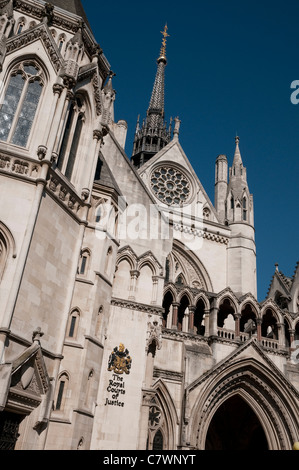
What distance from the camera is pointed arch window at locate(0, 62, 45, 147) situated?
1312 centimetres

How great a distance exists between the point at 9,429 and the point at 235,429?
1660cm

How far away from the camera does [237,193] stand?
3134cm

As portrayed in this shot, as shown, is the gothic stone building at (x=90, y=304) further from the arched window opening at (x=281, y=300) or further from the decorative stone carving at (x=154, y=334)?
the arched window opening at (x=281, y=300)

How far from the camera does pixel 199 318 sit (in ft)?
74.5

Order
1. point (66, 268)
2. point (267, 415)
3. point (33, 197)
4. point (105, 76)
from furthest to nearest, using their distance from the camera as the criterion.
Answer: point (267, 415)
point (105, 76)
point (66, 268)
point (33, 197)

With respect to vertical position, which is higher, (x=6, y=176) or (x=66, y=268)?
(x=6, y=176)

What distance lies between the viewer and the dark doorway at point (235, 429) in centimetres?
2333

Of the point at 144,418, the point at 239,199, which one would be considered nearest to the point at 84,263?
the point at 144,418

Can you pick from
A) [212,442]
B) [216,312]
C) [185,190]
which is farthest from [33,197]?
[185,190]

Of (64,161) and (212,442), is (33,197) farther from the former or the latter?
(212,442)

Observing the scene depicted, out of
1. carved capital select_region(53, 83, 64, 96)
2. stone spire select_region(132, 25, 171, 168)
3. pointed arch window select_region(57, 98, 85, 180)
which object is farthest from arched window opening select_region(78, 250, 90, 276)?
stone spire select_region(132, 25, 171, 168)

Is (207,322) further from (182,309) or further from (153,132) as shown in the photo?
(153,132)

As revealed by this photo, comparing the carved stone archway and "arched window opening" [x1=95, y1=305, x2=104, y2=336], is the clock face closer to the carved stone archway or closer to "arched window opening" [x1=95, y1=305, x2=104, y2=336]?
the carved stone archway
